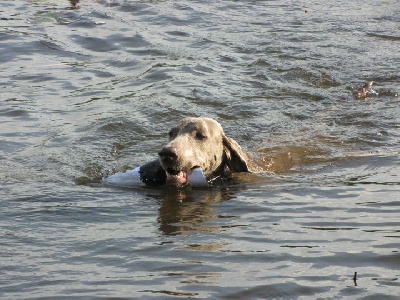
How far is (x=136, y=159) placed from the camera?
1000 cm

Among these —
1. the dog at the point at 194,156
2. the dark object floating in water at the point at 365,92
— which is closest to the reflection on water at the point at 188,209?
the dog at the point at 194,156

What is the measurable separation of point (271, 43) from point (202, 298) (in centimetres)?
964

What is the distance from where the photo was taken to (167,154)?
26.6 ft

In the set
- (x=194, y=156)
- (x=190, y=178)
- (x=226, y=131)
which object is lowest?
(x=226, y=131)

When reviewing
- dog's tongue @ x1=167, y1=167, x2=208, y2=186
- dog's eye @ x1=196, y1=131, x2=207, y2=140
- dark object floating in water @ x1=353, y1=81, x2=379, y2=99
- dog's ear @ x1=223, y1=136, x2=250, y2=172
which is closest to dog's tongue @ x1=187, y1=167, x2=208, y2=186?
dog's tongue @ x1=167, y1=167, x2=208, y2=186

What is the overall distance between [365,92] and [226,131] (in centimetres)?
241

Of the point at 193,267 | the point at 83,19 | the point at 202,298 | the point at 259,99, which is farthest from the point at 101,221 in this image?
the point at 83,19

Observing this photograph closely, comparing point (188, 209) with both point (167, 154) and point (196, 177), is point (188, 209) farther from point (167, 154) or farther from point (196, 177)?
point (196, 177)

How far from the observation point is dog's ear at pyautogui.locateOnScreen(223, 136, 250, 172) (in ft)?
29.9

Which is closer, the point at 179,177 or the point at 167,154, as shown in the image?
the point at 167,154

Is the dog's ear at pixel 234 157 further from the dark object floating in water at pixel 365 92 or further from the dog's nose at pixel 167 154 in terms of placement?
the dark object floating in water at pixel 365 92

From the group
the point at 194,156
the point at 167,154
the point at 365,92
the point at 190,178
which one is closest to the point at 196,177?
the point at 190,178

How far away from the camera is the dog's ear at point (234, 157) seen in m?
9.11

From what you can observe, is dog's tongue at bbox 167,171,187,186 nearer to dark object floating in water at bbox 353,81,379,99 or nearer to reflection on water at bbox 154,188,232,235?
reflection on water at bbox 154,188,232,235
